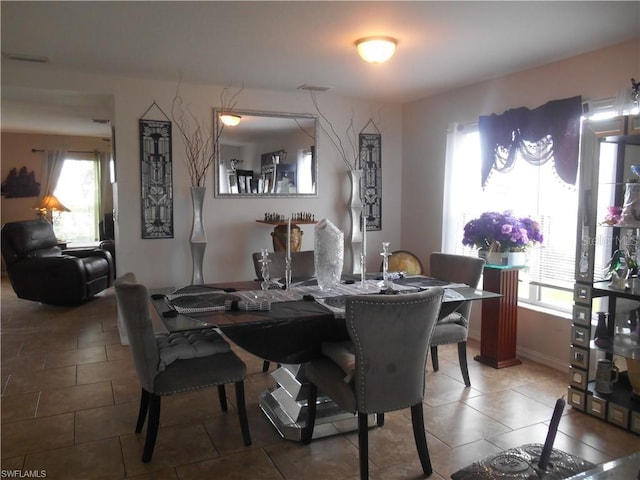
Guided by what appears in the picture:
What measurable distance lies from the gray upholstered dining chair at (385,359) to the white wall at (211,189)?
2783 mm

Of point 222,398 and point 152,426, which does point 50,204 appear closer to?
point 222,398

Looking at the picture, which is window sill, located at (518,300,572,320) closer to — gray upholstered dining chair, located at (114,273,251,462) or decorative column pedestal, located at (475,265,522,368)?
decorative column pedestal, located at (475,265,522,368)

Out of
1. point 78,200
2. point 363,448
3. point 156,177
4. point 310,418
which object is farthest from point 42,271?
point 363,448

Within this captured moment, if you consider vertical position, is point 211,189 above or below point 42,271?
above

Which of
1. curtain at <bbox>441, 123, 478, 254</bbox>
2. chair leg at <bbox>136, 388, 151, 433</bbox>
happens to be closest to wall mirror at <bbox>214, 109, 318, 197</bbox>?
curtain at <bbox>441, 123, 478, 254</bbox>

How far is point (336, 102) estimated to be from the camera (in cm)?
535

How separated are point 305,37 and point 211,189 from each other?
6.54 ft

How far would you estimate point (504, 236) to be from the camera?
390 cm

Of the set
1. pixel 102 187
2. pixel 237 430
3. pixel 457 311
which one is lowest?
pixel 237 430

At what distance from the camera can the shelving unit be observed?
3029mm

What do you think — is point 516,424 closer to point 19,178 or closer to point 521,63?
point 521,63

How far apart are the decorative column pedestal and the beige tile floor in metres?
0.13

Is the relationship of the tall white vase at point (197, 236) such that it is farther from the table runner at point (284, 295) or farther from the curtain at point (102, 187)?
the curtain at point (102, 187)

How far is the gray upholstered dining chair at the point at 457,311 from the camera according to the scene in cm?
341
